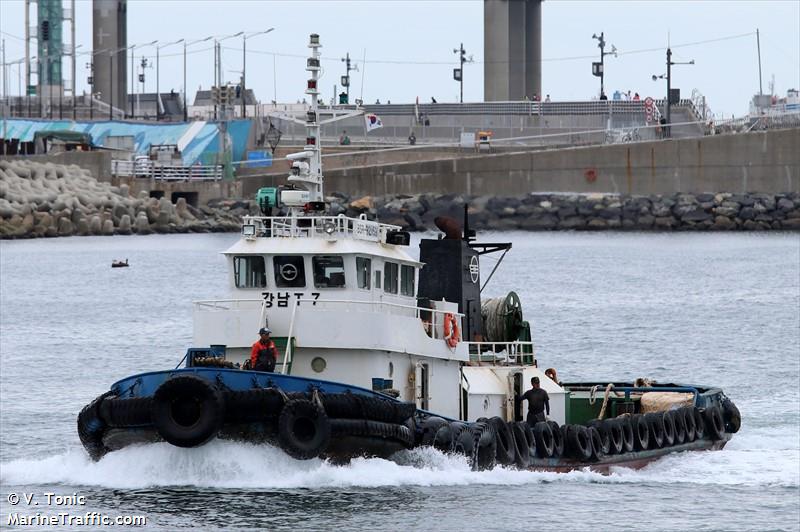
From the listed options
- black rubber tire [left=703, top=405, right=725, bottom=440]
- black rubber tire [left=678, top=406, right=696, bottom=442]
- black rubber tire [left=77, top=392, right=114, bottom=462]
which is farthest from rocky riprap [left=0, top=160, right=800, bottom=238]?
black rubber tire [left=77, top=392, right=114, bottom=462]

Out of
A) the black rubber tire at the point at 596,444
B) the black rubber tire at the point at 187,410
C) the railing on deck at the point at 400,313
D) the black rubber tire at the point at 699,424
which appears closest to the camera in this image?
the black rubber tire at the point at 187,410

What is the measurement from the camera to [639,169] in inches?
3398

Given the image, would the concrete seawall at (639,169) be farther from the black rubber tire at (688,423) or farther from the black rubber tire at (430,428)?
the black rubber tire at (430,428)

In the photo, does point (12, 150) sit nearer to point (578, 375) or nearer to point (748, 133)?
point (748, 133)

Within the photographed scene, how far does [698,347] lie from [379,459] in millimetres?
23653

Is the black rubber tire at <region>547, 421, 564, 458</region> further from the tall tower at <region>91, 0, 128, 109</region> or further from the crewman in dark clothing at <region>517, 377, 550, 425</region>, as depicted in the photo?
the tall tower at <region>91, 0, 128, 109</region>

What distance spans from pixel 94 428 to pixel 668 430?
995cm

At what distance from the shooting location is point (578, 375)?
1531 inches

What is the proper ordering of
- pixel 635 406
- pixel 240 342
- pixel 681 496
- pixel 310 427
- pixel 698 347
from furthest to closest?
pixel 698 347
pixel 635 406
pixel 681 496
pixel 240 342
pixel 310 427

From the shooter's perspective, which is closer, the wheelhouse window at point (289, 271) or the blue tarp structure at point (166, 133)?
the wheelhouse window at point (289, 271)

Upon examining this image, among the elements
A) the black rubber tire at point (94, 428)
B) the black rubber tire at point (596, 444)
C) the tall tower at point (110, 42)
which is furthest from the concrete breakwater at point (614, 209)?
the black rubber tire at point (94, 428)

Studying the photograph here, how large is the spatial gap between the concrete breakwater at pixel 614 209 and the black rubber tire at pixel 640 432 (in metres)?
58.4

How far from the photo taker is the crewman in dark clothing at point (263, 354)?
73.8 ft

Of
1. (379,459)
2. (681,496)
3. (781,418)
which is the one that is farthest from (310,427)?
(781,418)
